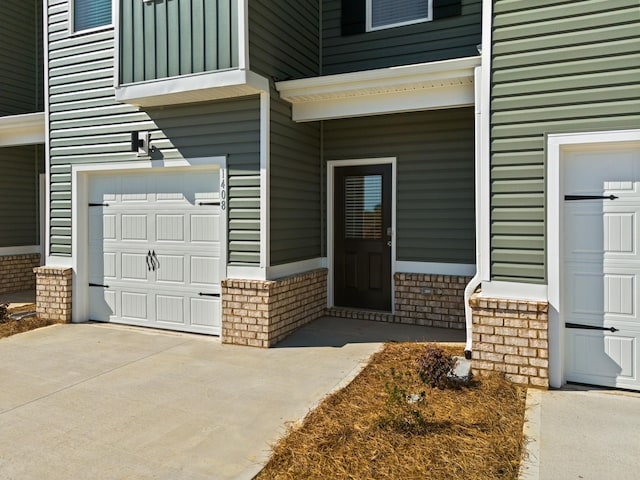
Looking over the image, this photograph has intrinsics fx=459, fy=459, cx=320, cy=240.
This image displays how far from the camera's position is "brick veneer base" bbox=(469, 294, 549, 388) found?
3.99m

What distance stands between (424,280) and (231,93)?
340cm

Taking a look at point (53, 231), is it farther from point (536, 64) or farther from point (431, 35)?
point (536, 64)

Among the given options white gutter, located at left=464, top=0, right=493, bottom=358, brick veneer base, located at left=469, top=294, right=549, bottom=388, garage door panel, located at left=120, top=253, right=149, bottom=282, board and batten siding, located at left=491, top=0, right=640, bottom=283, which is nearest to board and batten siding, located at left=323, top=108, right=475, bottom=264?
white gutter, located at left=464, top=0, right=493, bottom=358

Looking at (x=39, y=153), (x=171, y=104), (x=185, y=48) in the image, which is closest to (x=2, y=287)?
(x=39, y=153)

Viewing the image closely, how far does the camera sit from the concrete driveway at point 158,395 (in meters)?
2.88

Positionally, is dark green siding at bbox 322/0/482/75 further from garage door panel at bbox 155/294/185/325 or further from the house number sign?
garage door panel at bbox 155/294/185/325

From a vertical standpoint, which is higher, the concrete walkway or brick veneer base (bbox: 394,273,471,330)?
brick veneer base (bbox: 394,273,471,330)

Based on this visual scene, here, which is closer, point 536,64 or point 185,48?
point 536,64

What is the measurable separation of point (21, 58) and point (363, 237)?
7.74 m

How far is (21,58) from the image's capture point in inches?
355

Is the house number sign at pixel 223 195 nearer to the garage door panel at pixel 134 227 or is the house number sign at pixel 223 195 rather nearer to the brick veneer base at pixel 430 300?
the garage door panel at pixel 134 227

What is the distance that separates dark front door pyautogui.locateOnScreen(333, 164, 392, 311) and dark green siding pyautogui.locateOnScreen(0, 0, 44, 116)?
22.0 feet

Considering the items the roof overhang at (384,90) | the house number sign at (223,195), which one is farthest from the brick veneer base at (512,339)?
the house number sign at (223,195)

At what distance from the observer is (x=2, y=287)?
8711mm
